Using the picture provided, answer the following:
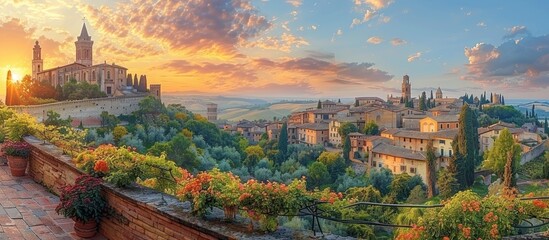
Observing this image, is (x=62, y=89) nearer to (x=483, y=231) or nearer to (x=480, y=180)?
(x=480, y=180)

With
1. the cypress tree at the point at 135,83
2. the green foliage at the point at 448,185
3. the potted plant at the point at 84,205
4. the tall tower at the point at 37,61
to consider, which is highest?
the tall tower at the point at 37,61

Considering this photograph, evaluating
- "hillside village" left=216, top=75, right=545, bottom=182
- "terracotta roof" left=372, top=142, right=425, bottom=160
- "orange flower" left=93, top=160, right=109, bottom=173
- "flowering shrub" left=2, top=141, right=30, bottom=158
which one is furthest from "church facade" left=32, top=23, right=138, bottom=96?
"orange flower" left=93, top=160, right=109, bottom=173

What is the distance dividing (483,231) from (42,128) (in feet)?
26.3

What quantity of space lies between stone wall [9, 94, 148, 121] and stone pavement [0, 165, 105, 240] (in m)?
36.7

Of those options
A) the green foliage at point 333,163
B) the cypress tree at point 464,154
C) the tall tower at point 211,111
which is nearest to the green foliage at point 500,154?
the cypress tree at point 464,154

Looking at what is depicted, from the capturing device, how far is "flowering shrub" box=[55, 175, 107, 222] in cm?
447

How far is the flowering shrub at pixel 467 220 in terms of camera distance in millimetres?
2502

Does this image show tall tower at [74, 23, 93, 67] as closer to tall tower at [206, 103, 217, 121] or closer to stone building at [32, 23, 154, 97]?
stone building at [32, 23, 154, 97]

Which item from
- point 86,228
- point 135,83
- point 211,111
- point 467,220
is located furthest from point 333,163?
point 211,111

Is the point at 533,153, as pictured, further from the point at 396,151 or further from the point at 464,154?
the point at 464,154

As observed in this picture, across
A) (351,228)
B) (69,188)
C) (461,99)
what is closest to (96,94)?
(351,228)

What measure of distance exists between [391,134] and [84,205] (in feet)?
175

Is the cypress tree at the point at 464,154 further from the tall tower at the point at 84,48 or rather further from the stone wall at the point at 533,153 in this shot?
the tall tower at the point at 84,48

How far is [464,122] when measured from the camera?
38.1 metres
